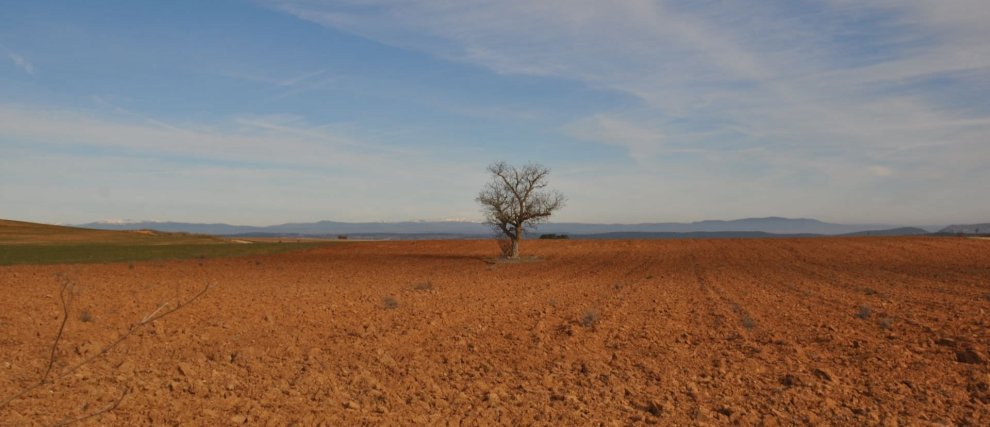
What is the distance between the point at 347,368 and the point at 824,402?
293 inches

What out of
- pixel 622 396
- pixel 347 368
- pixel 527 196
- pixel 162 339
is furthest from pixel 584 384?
pixel 527 196

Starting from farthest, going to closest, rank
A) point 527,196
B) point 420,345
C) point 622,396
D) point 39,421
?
point 527,196
point 420,345
point 622,396
point 39,421

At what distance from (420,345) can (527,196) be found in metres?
30.9

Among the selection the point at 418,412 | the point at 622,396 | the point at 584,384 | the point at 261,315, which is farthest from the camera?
the point at 261,315

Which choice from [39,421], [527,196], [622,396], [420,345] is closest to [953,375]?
[622,396]

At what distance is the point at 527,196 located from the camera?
1706 inches

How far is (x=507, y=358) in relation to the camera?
1177 cm

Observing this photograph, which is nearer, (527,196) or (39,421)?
(39,421)

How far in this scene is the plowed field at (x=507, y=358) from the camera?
842 centimetres

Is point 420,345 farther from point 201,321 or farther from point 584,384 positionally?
point 201,321

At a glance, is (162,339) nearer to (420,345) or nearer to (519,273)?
(420,345)

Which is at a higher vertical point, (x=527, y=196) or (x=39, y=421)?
(x=527, y=196)

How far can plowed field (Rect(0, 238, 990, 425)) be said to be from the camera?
332 inches

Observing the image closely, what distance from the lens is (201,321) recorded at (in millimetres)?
15586
